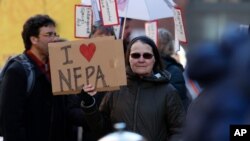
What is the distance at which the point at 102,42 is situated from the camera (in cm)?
554

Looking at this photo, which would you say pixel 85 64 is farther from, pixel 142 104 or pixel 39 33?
pixel 142 104

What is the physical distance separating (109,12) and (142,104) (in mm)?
1369

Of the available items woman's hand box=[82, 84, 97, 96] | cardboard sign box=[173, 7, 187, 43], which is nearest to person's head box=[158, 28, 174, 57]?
cardboard sign box=[173, 7, 187, 43]

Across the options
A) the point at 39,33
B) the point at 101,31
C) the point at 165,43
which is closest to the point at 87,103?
the point at 39,33

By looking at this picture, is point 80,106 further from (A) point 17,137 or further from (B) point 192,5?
(B) point 192,5

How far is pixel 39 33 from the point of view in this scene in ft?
18.6

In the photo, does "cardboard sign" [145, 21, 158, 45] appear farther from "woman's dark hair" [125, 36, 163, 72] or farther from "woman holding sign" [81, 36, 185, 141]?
"woman holding sign" [81, 36, 185, 141]

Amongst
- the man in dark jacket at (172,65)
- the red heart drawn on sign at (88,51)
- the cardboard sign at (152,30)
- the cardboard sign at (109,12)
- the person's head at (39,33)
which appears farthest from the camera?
the cardboard sign at (152,30)

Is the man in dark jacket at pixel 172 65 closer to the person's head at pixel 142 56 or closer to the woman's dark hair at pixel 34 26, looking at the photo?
the person's head at pixel 142 56

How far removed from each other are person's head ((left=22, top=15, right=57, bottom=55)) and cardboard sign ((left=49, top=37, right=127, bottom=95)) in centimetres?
15

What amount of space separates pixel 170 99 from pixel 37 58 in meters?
1.00

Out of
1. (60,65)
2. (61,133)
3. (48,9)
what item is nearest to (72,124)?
(61,133)

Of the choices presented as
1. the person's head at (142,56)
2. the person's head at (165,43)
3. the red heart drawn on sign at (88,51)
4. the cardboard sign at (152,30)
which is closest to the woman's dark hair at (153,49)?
the person's head at (142,56)

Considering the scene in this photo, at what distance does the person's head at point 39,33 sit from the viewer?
18.5 ft
